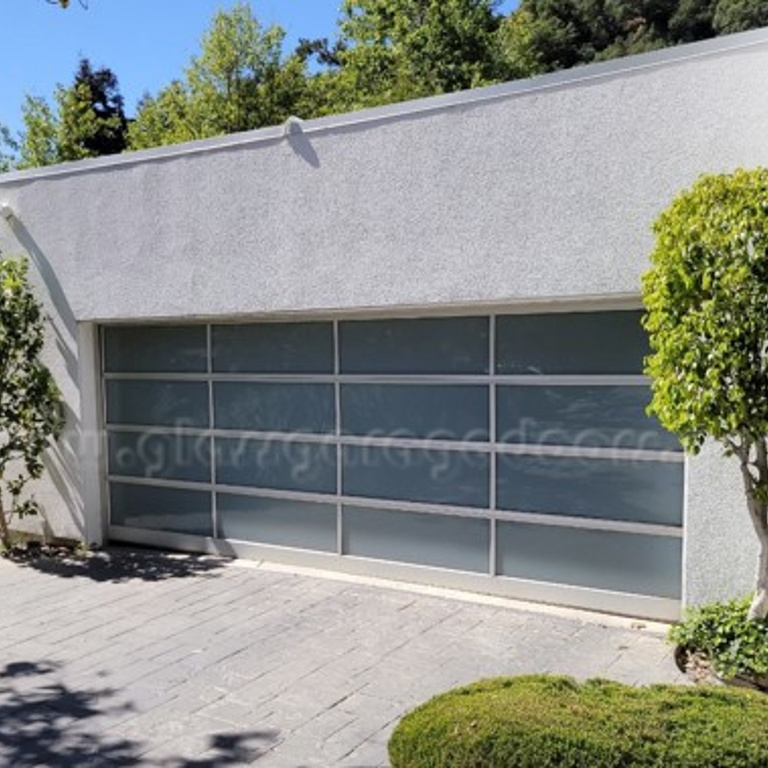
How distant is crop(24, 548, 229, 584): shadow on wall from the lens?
7.61 metres

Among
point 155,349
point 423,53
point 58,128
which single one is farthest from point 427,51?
point 155,349

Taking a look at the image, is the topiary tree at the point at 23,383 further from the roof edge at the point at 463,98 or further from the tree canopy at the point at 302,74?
the tree canopy at the point at 302,74

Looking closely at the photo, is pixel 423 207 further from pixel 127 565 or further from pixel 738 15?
pixel 738 15

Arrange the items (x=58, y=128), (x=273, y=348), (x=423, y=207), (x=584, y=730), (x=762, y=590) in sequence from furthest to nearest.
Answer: (x=58, y=128), (x=273, y=348), (x=423, y=207), (x=762, y=590), (x=584, y=730)

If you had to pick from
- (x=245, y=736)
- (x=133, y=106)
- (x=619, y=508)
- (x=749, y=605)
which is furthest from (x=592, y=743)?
(x=133, y=106)

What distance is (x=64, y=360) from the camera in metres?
8.59

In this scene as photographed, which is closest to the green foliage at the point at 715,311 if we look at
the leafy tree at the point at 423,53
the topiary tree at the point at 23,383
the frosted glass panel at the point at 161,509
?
the frosted glass panel at the point at 161,509

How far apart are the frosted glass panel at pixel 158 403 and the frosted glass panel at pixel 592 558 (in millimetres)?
3335

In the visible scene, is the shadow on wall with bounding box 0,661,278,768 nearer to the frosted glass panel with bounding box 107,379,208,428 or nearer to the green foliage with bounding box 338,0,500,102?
the frosted glass panel with bounding box 107,379,208,428

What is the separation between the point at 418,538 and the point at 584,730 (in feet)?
13.3

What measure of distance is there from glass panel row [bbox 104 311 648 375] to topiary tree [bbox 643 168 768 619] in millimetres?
1324

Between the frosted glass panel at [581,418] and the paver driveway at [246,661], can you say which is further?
the frosted glass panel at [581,418]

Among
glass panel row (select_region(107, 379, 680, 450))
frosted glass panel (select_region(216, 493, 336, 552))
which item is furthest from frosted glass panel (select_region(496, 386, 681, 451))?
frosted glass panel (select_region(216, 493, 336, 552))

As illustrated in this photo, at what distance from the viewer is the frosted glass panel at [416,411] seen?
6730 millimetres
